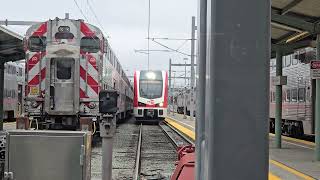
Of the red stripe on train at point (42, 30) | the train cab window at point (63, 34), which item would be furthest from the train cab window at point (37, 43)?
the train cab window at point (63, 34)

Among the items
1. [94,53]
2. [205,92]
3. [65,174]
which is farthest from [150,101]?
[205,92]

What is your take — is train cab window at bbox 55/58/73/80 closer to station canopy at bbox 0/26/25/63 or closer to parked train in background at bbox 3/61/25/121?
station canopy at bbox 0/26/25/63

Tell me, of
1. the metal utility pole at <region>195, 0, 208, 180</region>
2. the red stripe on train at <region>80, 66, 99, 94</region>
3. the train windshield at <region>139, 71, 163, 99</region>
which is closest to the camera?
the metal utility pole at <region>195, 0, 208, 180</region>

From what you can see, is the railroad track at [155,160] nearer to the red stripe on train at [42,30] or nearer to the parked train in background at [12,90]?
the red stripe on train at [42,30]

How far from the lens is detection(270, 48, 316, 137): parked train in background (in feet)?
58.5

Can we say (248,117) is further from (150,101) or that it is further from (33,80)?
(150,101)

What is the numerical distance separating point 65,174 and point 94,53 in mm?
9854

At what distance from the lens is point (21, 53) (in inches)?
682

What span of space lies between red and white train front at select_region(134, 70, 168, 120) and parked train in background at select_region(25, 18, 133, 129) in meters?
17.9

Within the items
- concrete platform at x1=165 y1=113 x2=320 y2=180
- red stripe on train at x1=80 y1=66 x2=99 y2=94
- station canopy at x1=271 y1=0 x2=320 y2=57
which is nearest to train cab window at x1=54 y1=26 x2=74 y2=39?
red stripe on train at x1=80 y1=66 x2=99 y2=94

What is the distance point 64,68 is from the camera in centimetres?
1550

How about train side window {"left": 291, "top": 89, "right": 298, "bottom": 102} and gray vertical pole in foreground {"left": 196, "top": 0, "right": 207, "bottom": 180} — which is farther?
train side window {"left": 291, "top": 89, "right": 298, "bottom": 102}

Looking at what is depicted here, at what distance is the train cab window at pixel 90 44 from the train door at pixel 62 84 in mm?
580

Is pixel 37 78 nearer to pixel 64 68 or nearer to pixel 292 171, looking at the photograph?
pixel 64 68
